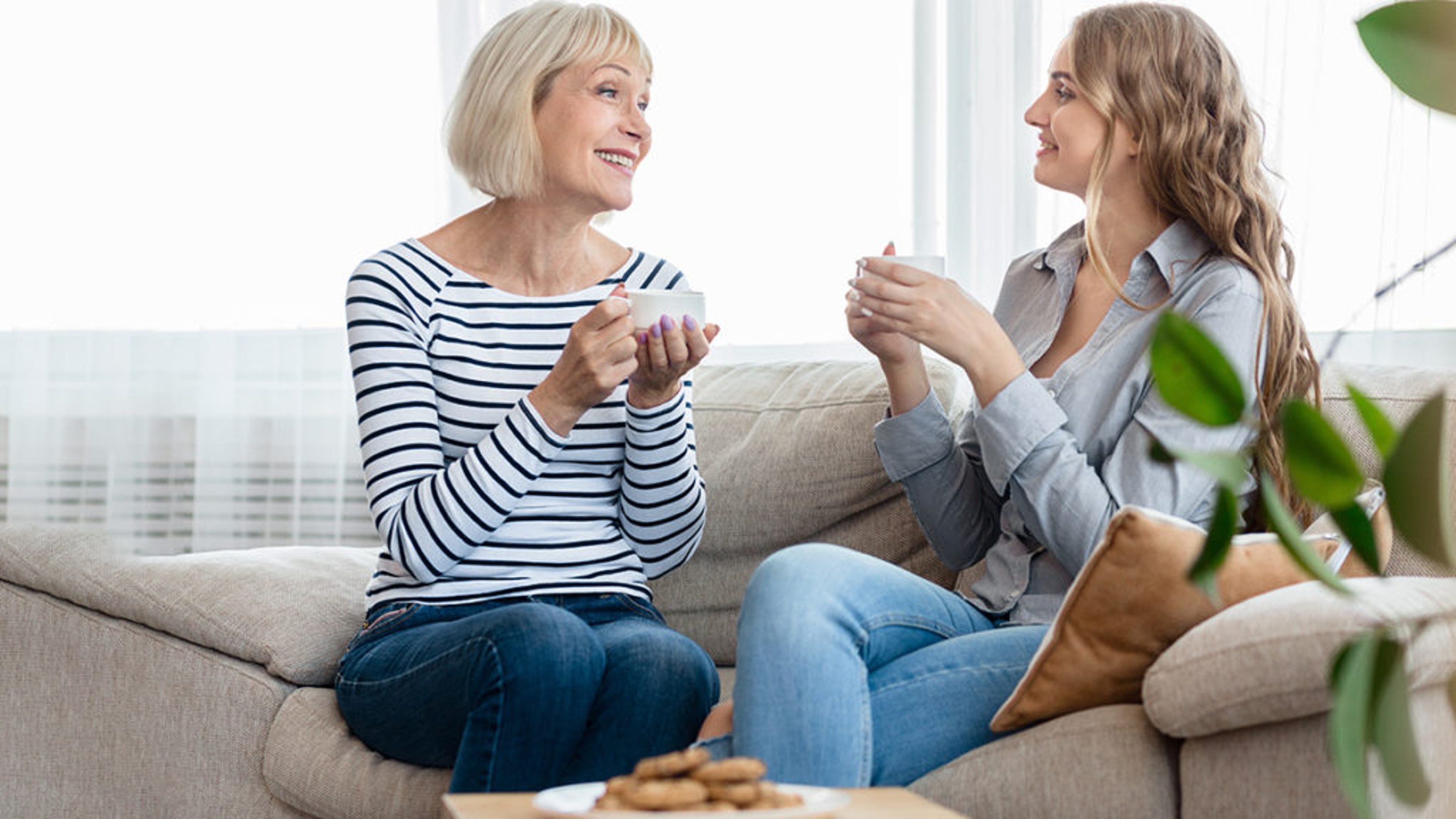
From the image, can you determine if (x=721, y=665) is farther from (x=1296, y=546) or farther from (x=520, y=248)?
(x=1296, y=546)

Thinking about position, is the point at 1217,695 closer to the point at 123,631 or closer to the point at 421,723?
the point at 421,723

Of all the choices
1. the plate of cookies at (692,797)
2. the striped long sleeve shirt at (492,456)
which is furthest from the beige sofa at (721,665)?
the plate of cookies at (692,797)

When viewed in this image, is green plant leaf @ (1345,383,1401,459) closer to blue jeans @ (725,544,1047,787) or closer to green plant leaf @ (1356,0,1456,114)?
green plant leaf @ (1356,0,1456,114)

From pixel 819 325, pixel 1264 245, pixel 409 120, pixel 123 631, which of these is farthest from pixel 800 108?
pixel 123 631

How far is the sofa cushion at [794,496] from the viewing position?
2055mm

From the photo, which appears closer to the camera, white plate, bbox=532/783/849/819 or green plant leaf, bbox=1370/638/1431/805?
green plant leaf, bbox=1370/638/1431/805

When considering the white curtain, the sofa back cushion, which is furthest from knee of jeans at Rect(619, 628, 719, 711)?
the white curtain

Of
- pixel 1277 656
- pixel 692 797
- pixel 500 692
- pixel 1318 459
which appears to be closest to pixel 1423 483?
pixel 1318 459

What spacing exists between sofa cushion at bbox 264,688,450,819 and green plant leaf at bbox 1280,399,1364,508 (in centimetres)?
129

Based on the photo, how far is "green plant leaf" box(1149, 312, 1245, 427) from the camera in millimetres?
317

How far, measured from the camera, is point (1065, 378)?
64.1 inches

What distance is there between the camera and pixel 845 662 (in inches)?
50.5

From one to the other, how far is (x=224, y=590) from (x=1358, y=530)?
1.75 meters

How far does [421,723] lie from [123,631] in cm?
65
